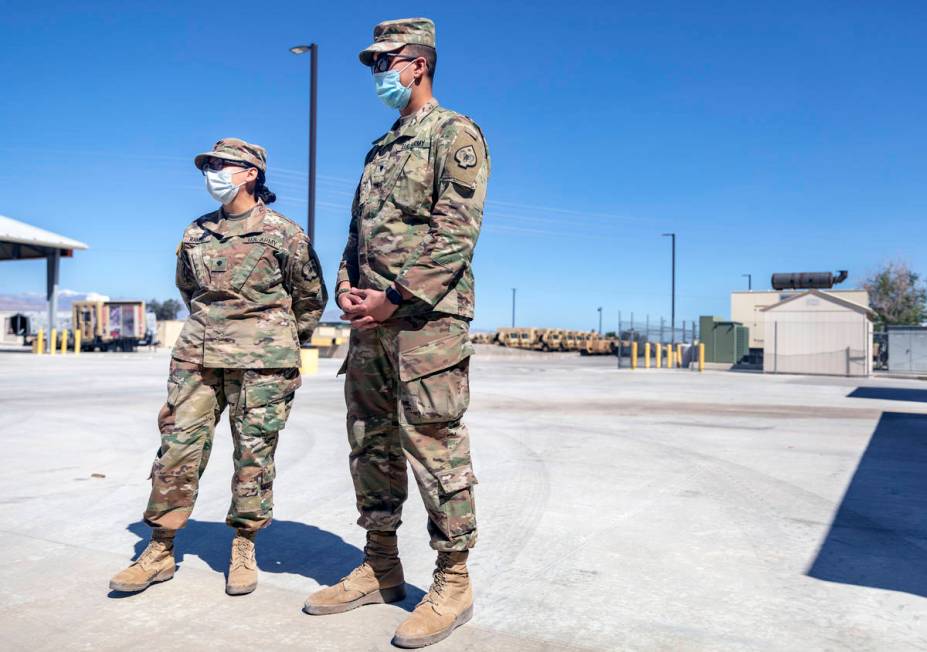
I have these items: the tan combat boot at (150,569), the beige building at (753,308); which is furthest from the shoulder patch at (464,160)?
the beige building at (753,308)

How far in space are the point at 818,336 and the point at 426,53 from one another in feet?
81.4

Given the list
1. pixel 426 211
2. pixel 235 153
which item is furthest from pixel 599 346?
pixel 426 211

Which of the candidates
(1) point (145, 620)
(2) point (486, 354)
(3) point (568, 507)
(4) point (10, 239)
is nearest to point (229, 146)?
(1) point (145, 620)

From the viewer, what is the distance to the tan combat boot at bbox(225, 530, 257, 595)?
3033mm

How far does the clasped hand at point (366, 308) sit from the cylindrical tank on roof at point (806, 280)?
33.9 m

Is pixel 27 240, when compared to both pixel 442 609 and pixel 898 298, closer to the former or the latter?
pixel 442 609

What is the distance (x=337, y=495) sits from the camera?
16.1ft

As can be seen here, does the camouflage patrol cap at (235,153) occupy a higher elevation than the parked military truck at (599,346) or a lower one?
higher

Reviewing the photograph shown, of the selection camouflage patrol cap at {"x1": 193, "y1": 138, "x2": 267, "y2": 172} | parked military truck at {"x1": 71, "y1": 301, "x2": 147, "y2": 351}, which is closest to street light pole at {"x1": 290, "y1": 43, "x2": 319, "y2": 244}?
camouflage patrol cap at {"x1": 193, "y1": 138, "x2": 267, "y2": 172}

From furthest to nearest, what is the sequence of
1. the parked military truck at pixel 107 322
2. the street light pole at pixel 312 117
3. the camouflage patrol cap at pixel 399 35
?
the parked military truck at pixel 107 322 < the street light pole at pixel 312 117 < the camouflage patrol cap at pixel 399 35

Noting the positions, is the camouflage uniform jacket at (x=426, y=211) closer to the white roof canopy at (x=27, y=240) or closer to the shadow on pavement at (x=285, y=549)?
the shadow on pavement at (x=285, y=549)

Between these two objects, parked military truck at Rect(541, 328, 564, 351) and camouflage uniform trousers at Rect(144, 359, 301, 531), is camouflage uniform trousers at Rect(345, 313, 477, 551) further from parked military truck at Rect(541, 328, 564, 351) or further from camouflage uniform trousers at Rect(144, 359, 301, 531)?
parked military truck at Rect(541, 328, 564, 351)

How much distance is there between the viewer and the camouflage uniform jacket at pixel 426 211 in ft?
8.81

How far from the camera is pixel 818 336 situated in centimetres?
2461
